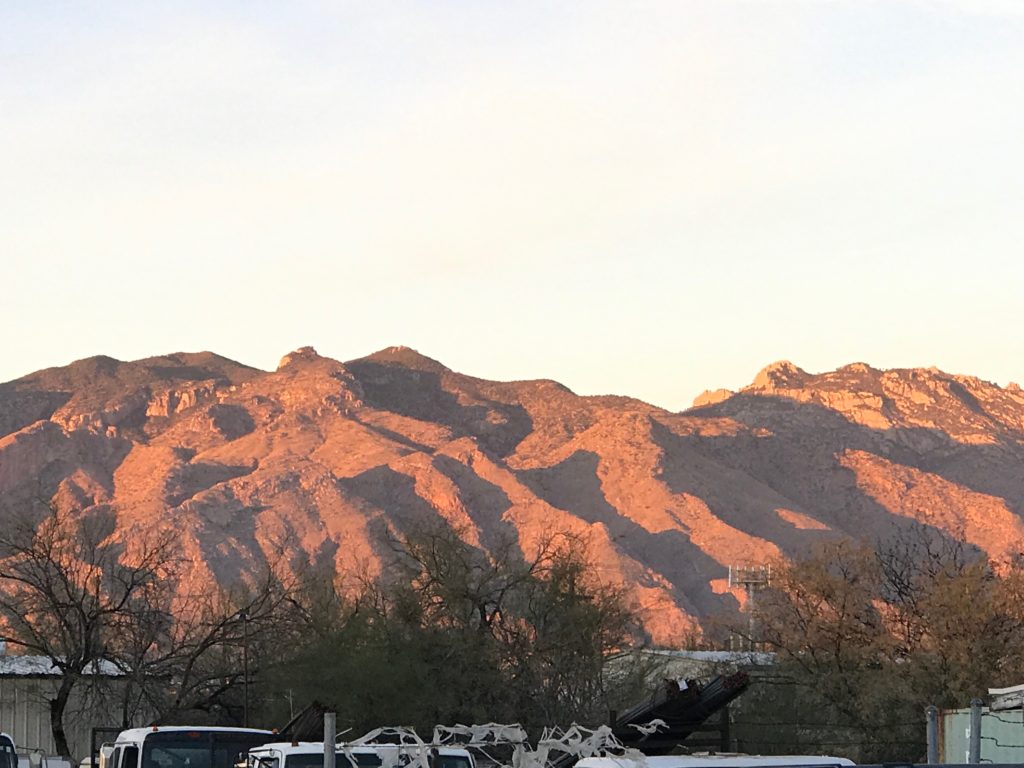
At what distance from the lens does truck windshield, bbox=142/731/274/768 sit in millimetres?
20250

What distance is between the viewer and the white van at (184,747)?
20.2m

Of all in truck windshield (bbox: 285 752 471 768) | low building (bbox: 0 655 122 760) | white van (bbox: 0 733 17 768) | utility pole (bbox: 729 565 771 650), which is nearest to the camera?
truck windshield (bbox: 285 752 471 768)

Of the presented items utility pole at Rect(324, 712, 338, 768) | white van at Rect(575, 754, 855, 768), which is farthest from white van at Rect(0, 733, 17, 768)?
white van at Rect(575, 754, 855, 768)

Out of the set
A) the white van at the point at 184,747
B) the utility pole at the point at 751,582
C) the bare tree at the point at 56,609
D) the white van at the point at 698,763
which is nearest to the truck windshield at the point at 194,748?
the white van at the point at 184,747

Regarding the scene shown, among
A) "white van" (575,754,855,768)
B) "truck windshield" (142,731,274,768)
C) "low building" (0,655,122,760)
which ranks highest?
"white van" (575,754,855,768)

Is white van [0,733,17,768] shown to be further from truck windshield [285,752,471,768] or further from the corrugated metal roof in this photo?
the corrugated metal roof

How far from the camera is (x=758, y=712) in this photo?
1735 inches

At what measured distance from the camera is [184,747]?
20.4m

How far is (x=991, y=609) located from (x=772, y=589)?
6534 millimetres

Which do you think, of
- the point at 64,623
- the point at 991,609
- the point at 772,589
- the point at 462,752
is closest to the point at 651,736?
the point at 462,752

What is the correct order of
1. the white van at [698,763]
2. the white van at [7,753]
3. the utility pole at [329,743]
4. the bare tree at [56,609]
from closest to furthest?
the white van at [698,763] → the utility pole at [329,743] → the white van at [7,753] → the bare tree at [56,609]

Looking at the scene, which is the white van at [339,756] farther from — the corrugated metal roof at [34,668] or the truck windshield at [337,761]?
the corrugated metal roof at [34,668]

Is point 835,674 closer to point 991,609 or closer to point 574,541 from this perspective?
point 991,609

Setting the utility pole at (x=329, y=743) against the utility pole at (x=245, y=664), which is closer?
the utility pole at (x=329, y=743)
